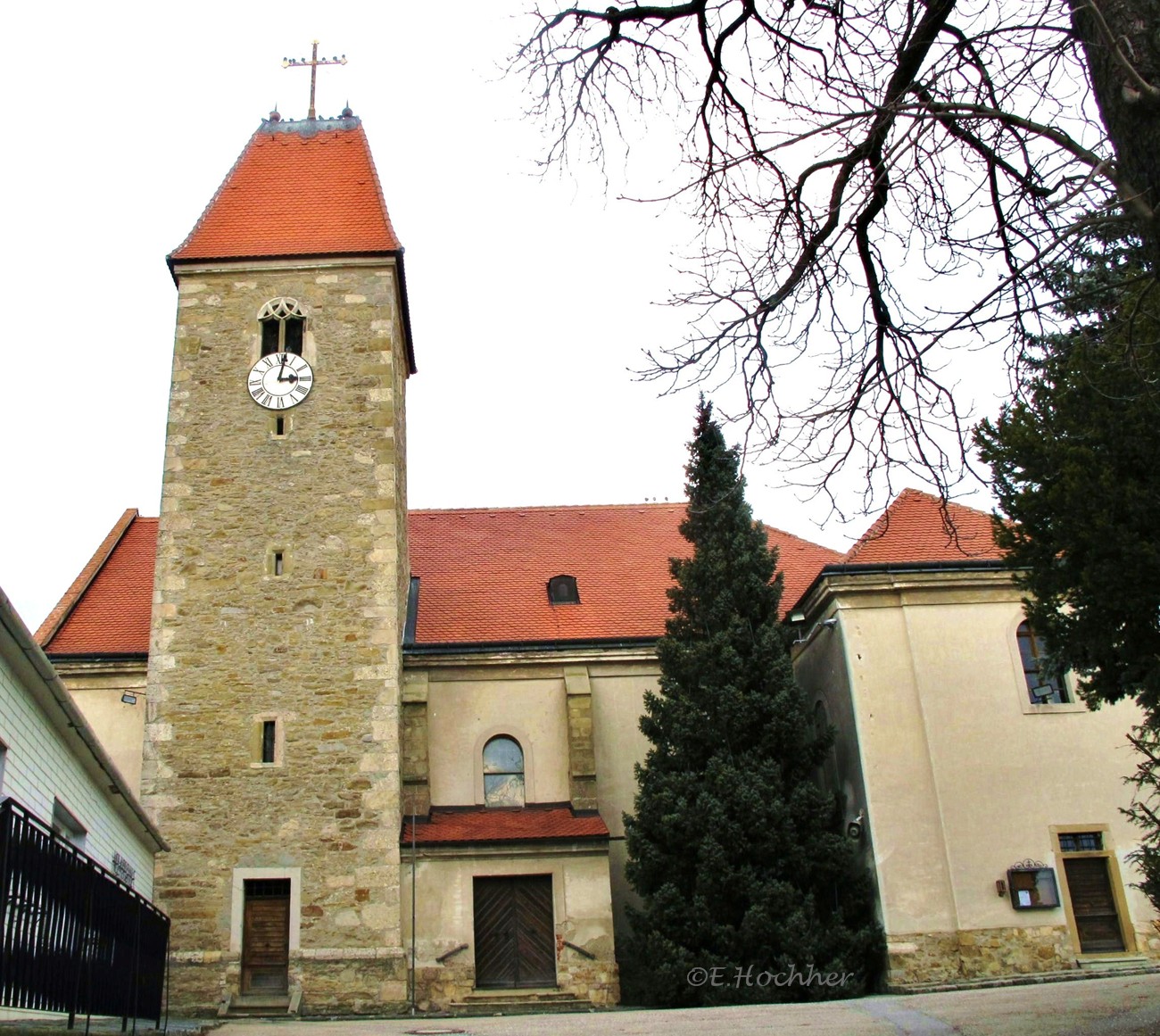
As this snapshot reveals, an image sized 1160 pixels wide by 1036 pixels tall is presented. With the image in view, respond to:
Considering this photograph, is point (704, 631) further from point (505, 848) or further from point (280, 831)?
point (280, 831)

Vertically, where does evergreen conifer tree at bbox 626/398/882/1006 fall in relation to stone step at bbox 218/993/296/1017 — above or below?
above

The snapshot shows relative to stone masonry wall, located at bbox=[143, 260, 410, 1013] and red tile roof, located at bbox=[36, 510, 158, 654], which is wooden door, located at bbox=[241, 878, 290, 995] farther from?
red tile roof, located at bbox=[36, 510, 158, 654]

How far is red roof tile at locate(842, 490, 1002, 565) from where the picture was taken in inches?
736

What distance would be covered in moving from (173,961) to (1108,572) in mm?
13463

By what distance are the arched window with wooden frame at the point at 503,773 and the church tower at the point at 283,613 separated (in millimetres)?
2522

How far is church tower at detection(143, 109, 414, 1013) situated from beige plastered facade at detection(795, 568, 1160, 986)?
7043mm

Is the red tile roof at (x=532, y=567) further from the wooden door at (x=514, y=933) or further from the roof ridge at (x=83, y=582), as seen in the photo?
the wooden door at (x=514, y=933)

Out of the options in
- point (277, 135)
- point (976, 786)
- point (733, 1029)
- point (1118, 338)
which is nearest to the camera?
point (1118, 338)

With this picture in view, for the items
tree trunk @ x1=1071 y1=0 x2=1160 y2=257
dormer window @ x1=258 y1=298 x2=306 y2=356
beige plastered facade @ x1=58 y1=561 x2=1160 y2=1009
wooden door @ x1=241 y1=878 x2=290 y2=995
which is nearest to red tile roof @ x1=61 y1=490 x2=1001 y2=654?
beige plastered facade @ x1=58 y1=561 x2=1160 y2=1009

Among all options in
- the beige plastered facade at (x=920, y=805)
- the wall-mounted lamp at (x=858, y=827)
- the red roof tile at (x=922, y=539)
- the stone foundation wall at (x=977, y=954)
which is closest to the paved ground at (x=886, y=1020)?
the stone foundation wall at (x=977, y=954)

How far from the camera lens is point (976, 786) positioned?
17312mm

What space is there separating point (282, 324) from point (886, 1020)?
48.8 ft

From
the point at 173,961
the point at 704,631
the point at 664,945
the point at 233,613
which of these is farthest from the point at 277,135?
the point at 664,945

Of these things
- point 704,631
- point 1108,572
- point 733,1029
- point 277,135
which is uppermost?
point 277,135
